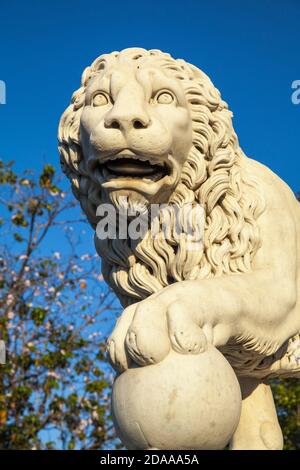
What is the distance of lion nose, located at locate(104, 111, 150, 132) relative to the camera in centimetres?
265

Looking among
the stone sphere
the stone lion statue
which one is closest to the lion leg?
the stone lion statue

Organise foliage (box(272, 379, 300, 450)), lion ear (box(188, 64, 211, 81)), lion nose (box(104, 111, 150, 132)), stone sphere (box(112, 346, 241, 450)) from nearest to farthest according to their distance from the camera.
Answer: stone sphere (box(112, 346, 241, 450)) < lion nose (box(104, 111, 150, 132)) < lion ear (box(188, 64, 211, 81)) < foliage (box(272, 379, 300, 450))

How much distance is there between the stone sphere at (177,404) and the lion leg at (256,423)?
3.54 feet

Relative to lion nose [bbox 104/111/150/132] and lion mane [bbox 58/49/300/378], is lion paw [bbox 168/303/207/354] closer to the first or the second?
lion mane [bbox 58/49/300/378]

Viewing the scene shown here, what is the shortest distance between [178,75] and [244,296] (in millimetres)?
917

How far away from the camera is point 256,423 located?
3.54m

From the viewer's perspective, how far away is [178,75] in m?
3.01

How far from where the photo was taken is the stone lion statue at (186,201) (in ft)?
8.79

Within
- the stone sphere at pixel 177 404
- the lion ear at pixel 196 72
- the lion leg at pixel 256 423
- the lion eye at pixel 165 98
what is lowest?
the stone sphere at pixel 177 404

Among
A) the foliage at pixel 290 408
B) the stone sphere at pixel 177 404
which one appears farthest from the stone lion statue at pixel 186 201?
A: the foliage at pixel 290 408

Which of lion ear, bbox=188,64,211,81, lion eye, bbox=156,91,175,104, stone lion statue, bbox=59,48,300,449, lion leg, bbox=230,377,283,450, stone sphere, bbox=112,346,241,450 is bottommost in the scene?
stone sphere, bbox=112,346,241,450

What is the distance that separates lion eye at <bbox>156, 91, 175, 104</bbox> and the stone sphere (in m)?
0.98

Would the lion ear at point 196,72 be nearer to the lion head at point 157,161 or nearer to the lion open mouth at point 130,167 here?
the lion head at point 157,161

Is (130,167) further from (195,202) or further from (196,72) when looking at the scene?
(196,72)
